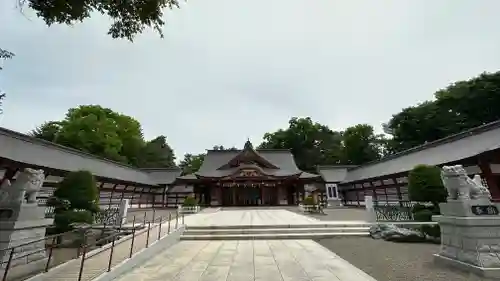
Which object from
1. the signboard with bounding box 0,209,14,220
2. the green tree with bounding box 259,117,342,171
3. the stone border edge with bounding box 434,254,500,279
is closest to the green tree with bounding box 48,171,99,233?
the signboard with bounding box 0,209,14,220

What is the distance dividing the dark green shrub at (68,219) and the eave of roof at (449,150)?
17.2 metres

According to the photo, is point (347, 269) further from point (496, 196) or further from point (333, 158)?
point (333, 158)

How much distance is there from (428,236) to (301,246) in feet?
14.6

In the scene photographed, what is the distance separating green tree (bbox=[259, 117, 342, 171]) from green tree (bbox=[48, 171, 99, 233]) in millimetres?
42531

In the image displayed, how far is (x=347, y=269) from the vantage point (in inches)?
218

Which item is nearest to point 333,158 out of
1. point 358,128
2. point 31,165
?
point 358,128

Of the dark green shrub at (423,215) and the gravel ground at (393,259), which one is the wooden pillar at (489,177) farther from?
the gravel ground at (393,259)

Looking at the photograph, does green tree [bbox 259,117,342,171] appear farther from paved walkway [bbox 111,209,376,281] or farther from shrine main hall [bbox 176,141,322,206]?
paved walkway [bbox 111,209,376,281]

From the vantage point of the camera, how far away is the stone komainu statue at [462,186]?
565 cm

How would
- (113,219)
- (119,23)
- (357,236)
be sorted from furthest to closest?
(113,219) < (357,236) < (119,23)

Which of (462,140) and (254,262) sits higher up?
(462,140)

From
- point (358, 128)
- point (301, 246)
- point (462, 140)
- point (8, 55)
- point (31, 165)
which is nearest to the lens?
point (8, 55)

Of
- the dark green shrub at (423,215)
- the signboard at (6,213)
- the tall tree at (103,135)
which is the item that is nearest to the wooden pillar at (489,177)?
the dark green shrub at (423,215)

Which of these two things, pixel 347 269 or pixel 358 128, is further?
pixel 358 128
